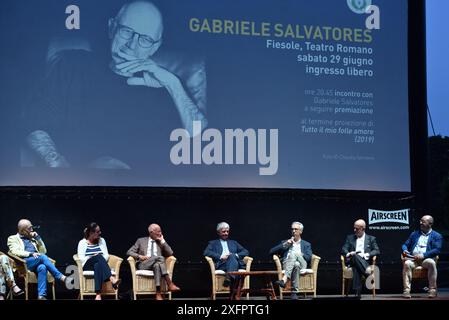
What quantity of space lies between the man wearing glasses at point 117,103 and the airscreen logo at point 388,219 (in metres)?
2.47

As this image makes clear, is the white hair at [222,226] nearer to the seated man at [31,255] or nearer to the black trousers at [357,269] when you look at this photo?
the black trousers at [357,269]

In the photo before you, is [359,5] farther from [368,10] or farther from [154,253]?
[154,253]

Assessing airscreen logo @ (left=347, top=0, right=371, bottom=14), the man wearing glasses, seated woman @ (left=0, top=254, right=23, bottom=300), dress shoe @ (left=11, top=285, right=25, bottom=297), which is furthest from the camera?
airscreen logo @ (left=347, top=0, right=371, bottom=14)

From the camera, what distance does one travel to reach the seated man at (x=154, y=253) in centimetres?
915

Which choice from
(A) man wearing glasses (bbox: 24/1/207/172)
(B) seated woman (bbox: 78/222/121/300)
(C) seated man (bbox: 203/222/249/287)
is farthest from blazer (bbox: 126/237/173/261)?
(A) man wearing glasses (bbox: 24/1/207/172)

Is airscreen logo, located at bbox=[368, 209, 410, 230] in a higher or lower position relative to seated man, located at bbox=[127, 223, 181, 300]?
higher

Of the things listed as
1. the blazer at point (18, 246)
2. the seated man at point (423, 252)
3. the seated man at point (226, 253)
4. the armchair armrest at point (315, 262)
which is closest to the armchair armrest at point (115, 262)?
the blazer at point (18, 246)

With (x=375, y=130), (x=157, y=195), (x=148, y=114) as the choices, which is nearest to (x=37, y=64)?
(x=148, y=114)

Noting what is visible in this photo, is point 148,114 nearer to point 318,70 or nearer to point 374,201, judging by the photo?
point 318,70

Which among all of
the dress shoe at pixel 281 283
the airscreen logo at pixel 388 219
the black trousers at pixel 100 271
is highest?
the airscreen logo at pixel 388 219

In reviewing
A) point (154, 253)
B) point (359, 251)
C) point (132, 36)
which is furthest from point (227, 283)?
point (132, 36)

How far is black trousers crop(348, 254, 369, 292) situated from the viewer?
9750mm

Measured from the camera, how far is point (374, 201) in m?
10.9

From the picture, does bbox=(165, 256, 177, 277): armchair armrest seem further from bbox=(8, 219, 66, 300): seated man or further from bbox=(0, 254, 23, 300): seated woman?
bbox=(0, 254, 23, 300): seated woman
